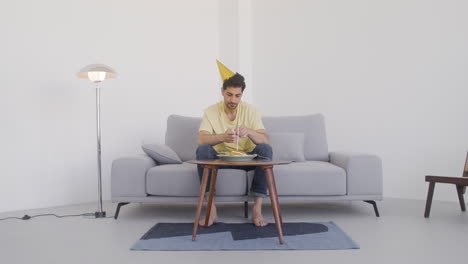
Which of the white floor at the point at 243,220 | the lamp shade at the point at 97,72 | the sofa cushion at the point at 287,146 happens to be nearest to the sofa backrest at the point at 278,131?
the sofa cushion at the point at 287,146

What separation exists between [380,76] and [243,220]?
228 centimetres

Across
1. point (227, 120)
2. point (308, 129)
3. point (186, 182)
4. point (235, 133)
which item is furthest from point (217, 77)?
point (235, 133)

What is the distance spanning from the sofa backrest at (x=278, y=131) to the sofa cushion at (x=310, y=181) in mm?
639

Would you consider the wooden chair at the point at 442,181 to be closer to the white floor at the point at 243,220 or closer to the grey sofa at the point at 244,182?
the white floor at the point at 243,220

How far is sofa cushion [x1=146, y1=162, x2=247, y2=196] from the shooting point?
300cm

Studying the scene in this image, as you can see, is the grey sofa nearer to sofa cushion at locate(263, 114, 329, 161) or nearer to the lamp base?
the lamp base

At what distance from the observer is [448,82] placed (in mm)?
3936

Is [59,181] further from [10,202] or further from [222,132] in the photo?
[222,132]

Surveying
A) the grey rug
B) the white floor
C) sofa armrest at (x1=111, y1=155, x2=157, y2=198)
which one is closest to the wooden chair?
the white floor

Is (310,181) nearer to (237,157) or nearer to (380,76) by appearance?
(237,157)

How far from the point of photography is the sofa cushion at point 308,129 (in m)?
3.66

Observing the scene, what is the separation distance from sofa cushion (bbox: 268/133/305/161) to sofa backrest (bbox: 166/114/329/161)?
17 cm

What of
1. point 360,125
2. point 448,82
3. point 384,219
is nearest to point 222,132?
point 384,219

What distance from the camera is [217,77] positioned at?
16.1 feet
